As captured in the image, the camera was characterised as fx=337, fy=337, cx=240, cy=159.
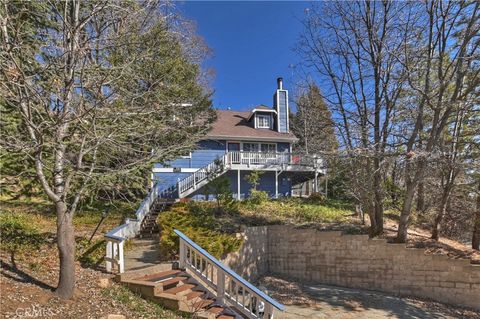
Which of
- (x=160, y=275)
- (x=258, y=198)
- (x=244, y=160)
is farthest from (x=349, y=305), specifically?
(x=244, y=160)

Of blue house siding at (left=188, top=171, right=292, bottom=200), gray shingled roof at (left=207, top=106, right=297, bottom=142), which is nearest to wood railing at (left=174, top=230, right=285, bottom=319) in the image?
blue house siding at (left=188, top=171, right=292, bottom=200)

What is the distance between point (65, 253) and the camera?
17.4 feet

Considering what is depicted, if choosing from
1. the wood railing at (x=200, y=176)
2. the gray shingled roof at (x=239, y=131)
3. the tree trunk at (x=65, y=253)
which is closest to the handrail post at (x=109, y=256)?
the tree trunk at (x=65, y=253)

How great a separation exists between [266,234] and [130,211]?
19.1 ft

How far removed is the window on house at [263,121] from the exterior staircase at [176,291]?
18.3m

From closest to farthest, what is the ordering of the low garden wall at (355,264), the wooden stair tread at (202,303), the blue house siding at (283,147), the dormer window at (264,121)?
1. the wooden stair tread at (202,303)
2. the low garden wall at (355,264)
3. the blue house siding at (283,147)
4. the dormer window at (264,121)

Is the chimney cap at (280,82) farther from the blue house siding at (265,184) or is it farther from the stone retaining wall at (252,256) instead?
the stone retaining wall at (252,256)

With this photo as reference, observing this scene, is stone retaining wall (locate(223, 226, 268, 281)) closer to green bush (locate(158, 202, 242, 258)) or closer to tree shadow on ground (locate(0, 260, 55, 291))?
green bush (locate(158, 202, 242, 258))

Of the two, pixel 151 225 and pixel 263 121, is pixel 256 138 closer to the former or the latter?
pixel 263 121

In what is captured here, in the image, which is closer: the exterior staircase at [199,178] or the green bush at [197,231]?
the green bush at [197,231]

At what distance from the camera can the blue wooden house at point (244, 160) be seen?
19766mm

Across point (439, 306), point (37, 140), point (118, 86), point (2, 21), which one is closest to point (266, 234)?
point (439, 306)

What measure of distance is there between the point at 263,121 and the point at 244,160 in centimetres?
483

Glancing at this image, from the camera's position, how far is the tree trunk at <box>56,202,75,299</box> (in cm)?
517
